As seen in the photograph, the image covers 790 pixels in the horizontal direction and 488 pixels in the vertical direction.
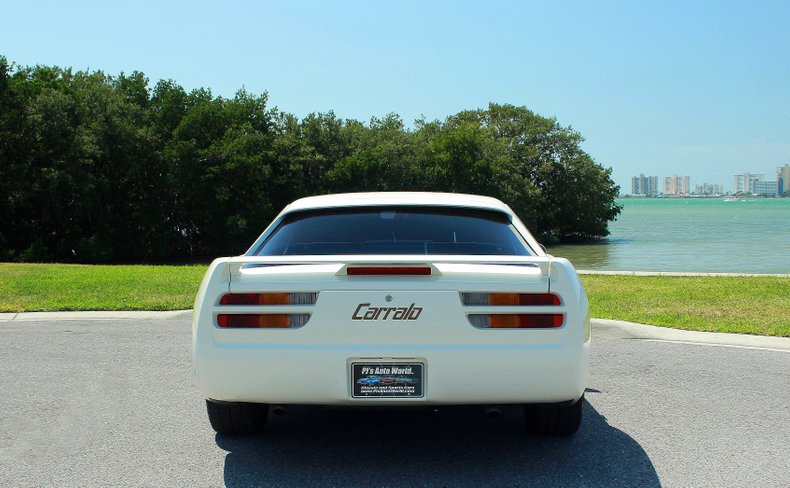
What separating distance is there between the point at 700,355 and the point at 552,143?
58.0m

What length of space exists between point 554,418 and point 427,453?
2.56 ft

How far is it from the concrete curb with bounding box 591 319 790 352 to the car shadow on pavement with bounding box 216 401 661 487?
3194mm

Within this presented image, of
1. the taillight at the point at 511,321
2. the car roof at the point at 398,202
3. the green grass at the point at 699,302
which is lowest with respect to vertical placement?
the green grass at the point at 699,302

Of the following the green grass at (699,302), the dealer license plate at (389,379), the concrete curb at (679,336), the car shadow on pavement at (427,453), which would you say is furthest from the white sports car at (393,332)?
the green grass at (699,302)

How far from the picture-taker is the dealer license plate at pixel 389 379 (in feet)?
12.0

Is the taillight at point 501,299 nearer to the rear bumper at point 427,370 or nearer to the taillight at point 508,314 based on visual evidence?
the taillight at point 508,314

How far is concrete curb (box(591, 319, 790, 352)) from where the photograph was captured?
753 cm

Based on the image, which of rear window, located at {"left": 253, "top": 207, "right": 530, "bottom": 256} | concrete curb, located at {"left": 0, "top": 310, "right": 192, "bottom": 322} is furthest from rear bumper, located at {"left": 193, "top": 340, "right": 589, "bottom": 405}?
concrete curb, located at {"left": 0, "top": 310, "right": 192, "bottom": 322}

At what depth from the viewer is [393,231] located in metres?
4.88

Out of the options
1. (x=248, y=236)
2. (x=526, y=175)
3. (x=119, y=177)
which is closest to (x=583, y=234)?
(x=526, y=175)

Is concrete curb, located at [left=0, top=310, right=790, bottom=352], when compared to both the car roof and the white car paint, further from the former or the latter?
the white car paint

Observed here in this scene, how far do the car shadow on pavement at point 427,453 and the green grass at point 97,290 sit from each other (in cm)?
615

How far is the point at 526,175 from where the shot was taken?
205 feet

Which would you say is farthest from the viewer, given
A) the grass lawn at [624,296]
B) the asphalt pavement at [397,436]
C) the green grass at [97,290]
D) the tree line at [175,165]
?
the tree line at [175,165]
